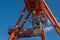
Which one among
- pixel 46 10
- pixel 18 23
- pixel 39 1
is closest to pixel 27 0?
pixel 39 1

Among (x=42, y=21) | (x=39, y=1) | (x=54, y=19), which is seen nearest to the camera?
(x=39, y=1)

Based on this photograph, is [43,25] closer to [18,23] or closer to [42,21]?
[42,21]

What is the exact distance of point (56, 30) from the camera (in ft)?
98.7

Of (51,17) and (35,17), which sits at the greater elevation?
(35,17)

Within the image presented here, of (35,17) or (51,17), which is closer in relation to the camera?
(51,17)

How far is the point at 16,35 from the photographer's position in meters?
32.6

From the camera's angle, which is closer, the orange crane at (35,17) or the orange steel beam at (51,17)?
the orange crane at (35,17)

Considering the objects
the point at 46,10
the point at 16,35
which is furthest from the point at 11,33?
the point at 46,10

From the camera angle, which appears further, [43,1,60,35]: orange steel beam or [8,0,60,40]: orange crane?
[43,1,60,35]: orange steel beam

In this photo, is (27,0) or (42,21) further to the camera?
(42,21)

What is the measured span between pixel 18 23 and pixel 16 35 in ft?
6.04

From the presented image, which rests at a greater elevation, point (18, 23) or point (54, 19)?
point (18, 23)

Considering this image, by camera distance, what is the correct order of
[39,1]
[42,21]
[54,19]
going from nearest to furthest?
1. [39,1]
2. [54,19]
3. [42,21]

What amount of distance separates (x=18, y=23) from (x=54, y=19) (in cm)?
610
